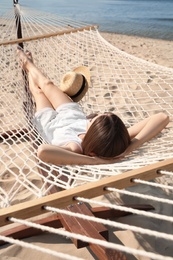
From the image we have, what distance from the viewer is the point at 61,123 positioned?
1.88 meters

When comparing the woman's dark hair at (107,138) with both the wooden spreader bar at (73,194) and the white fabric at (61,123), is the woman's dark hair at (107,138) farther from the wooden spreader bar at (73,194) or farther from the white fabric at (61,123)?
the wooden spreader bar at (73,194)

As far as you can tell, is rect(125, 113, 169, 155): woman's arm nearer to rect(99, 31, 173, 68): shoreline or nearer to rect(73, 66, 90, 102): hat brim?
rect(73, 66, 90, 102): hat brim

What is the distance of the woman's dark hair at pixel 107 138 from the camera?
146 cm

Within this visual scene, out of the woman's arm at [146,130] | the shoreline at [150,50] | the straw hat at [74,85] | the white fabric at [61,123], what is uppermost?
the straw hat at [74,85]

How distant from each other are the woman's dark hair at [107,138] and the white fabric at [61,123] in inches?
6.1

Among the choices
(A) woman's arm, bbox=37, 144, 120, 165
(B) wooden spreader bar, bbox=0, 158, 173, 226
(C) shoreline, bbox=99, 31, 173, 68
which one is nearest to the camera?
(B) wooden spreader bar, bbox=0, 158, 173, 226

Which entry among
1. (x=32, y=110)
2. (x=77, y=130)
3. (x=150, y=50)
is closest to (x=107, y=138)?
(x=77, y=130)

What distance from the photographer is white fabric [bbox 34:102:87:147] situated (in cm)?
172

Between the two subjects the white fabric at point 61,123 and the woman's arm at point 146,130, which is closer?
the woman's arm at point 146,130

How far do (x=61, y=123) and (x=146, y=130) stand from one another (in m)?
0.47

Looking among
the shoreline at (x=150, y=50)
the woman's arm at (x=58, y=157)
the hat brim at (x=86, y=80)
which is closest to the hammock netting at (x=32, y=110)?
the woman's arm at (x=58, y=157)

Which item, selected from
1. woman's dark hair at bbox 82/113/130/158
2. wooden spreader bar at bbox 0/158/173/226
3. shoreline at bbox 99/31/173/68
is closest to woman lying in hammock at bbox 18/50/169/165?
woman's dark hair at bbox 82/113/130/158

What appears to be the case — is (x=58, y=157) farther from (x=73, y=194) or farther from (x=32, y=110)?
(x=32, y=110)

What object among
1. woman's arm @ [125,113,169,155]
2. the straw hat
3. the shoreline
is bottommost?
the shoreline
